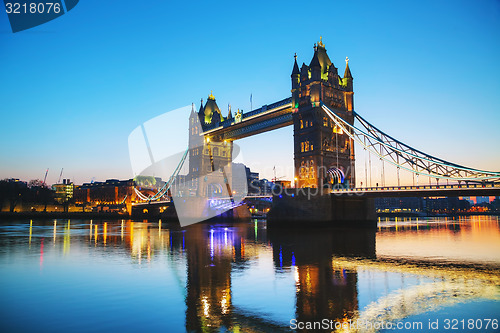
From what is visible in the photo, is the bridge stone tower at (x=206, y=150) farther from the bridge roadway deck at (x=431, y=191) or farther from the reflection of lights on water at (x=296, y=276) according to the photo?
the reflection of lights on water at (x=296, y=276)

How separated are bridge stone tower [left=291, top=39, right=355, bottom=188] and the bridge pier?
2.63 metres

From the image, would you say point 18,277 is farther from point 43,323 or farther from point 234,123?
point 234,123

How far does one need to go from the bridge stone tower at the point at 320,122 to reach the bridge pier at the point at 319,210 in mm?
2633

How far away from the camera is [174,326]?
9.66m

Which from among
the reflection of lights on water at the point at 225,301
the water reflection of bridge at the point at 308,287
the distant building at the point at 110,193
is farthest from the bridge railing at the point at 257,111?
the distant building at the point at 110,193

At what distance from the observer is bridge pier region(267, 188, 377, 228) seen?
4281 cm

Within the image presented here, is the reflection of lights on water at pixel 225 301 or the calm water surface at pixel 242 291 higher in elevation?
the reflection of lights on water at pixel 225 301

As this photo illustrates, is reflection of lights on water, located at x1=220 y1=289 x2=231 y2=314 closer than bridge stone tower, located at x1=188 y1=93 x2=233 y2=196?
Yes

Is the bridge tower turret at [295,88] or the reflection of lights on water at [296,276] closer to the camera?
the reflection of lights on water at [296,276]

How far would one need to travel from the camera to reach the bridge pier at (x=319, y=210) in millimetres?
42812

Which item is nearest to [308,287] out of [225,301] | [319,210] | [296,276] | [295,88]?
[296,276]

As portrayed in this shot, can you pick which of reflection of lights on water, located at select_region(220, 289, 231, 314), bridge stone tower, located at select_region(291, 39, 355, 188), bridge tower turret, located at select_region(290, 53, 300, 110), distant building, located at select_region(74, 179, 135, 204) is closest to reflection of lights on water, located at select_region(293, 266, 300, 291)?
reflection of lights on water, located at select_region(220, 289, 231, 314)

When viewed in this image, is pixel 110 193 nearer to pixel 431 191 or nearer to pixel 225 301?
pixel 431 191

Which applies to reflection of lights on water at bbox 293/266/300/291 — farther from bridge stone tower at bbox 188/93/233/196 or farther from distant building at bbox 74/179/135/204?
distant building at bbox 74/179/135/204
